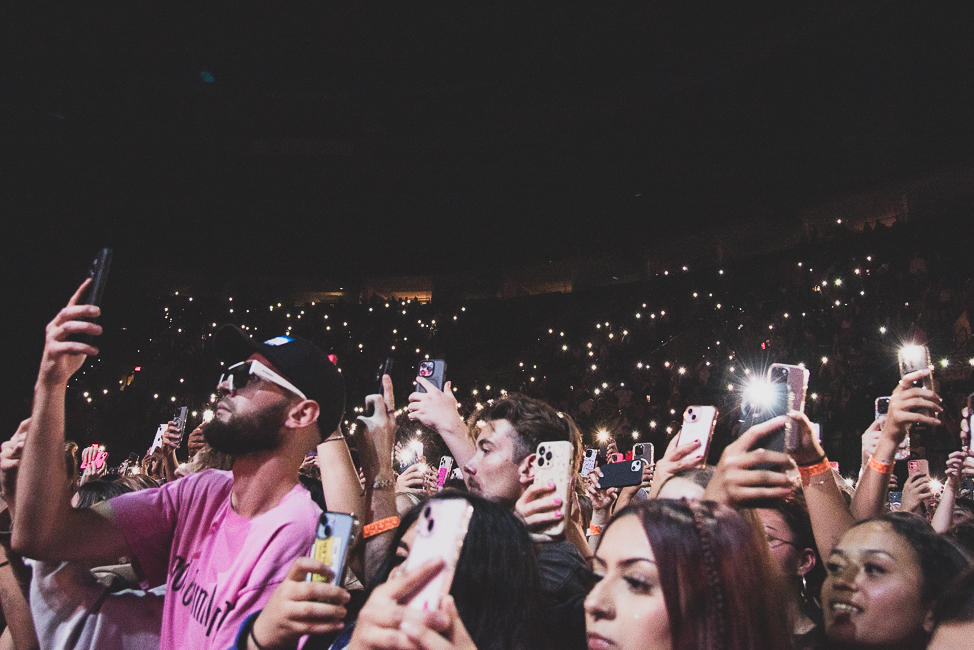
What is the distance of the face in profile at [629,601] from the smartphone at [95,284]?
162 centimetres

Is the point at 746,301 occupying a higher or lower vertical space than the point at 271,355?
higher

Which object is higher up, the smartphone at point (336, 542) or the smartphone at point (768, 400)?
the smartphone at point (768, 400)

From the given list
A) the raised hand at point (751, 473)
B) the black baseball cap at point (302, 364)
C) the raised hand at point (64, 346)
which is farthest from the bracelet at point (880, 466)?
the raised hand at point (64, 346)

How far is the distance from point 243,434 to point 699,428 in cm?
151

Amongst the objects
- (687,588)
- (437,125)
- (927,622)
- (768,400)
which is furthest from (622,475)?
(437,125)

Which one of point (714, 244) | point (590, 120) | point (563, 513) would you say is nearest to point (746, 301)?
point (714, 244)

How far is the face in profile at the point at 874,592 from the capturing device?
172 cm

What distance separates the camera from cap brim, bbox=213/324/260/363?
2289 mm

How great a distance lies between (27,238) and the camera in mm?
15336

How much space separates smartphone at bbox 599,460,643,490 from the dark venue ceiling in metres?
13.3

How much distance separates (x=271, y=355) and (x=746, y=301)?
11.2 m

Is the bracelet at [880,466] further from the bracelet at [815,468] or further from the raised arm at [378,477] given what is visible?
the raised arm at [378,477]

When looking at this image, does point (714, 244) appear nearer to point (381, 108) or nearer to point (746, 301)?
point (746, 301)

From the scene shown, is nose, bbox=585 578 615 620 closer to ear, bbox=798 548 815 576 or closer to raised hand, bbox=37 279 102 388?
ear, bbox=798 548 815 576
